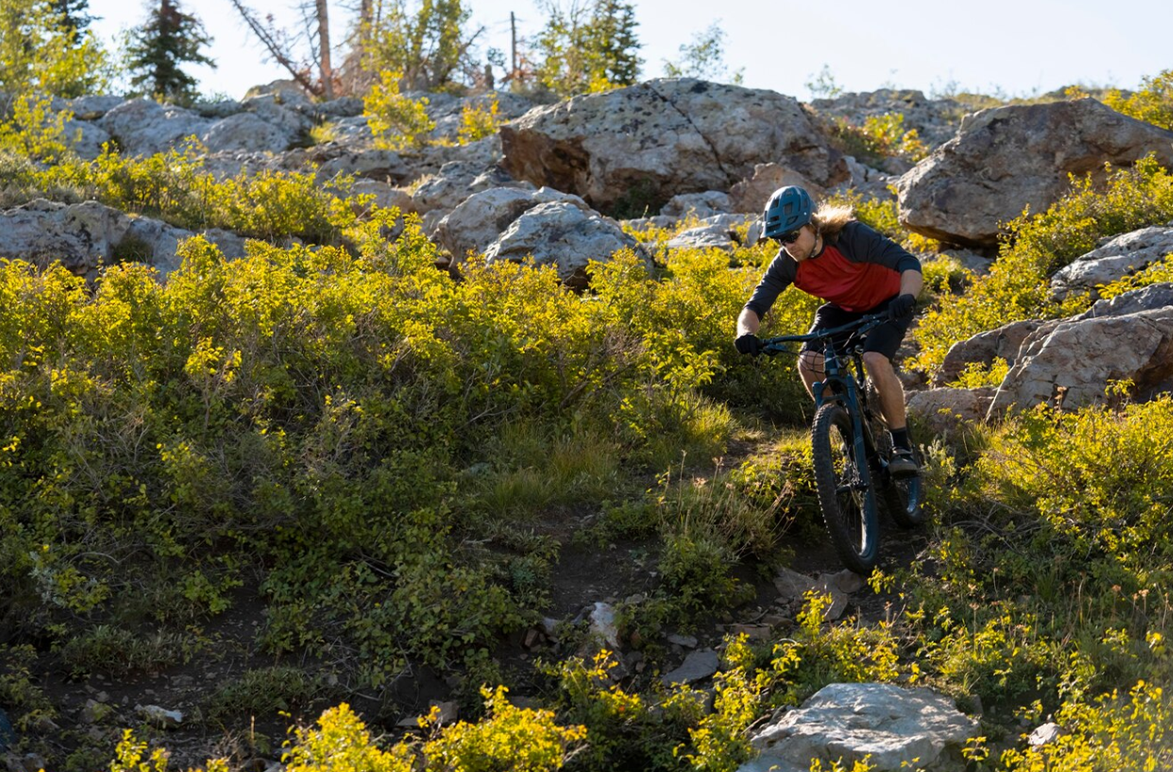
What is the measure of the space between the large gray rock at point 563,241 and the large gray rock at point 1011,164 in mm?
3666

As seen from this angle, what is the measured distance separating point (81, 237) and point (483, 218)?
4.10 metres

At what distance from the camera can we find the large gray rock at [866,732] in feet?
14.5

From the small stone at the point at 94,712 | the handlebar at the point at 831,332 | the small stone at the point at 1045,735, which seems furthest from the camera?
the handlebar at the point at 831,332

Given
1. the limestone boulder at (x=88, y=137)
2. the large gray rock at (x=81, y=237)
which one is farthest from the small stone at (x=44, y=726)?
the limestone boulder at (x=88, y=137)

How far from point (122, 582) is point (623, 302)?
4.65 meters

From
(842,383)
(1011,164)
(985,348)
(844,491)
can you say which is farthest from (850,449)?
(1011,164)

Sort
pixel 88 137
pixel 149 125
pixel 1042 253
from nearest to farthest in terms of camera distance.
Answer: pixel 1042 253
pixel 88 137
pixel 149 125

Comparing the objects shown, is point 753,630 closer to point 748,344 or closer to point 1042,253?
point 748,344

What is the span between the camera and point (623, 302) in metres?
9.33

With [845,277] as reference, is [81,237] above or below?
above

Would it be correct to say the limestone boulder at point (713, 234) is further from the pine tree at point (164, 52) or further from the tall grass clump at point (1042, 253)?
the pine tree at point (164, 52)

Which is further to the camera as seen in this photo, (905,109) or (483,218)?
(905,109)

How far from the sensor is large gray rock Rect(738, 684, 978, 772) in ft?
14.5

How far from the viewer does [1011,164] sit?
43.1 feet
